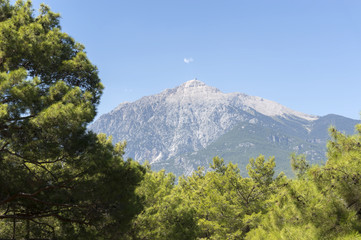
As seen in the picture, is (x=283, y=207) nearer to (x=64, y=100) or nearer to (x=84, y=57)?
→ (x=64, y=100)

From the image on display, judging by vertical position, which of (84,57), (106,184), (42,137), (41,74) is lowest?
(106,184)

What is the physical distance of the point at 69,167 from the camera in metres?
8.89

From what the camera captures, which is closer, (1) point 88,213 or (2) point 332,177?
(2) point 332,177

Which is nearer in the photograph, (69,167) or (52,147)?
(52,147)

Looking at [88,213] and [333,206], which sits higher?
[88,213]

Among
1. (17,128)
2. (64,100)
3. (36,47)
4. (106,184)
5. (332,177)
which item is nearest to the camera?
(332,177)

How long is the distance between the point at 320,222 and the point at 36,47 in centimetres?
911

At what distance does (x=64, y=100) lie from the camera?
286 inches

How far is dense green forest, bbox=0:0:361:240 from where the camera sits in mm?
5893

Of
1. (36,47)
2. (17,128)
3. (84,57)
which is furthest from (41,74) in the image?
(17,128)

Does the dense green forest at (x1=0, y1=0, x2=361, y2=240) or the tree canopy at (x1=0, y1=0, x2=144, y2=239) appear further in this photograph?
the tree canopy at (x1=0, y1=0, x2=144, y2=239)

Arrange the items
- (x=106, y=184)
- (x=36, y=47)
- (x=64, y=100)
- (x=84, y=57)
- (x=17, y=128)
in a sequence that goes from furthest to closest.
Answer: (x=84, y=57)
(x=106, y=184)
(x=36, y=47)
(x=64, y=100)
(x=17, y=128)

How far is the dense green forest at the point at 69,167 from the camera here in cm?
589

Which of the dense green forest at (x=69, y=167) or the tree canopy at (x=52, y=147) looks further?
the tree canopy at (x=52, y=147)
